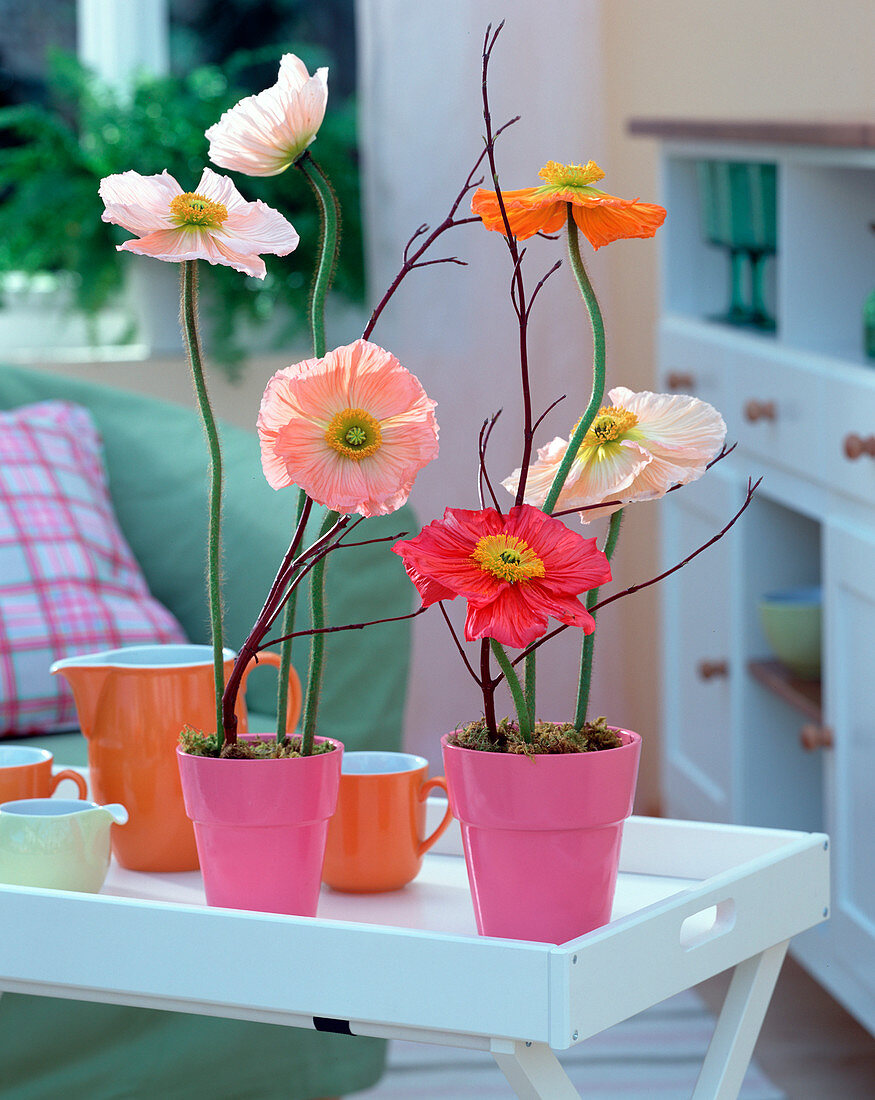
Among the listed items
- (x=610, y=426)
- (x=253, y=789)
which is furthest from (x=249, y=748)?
(x=610, y=426)

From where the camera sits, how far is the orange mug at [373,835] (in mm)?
874

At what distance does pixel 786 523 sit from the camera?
6.27 feet

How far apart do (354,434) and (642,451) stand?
139 millimetres

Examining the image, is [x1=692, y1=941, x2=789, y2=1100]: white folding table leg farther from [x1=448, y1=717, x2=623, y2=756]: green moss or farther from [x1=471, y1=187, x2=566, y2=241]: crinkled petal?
[x1=471, y1=187, x2=566, y2=241]: crinkled petal

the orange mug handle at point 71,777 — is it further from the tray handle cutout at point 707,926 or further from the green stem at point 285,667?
the tray handle cutout at point 707,926

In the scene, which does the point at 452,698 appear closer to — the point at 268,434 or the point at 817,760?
the point at 817,760

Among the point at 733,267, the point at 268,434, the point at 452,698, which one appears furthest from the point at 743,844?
the point at 452,698

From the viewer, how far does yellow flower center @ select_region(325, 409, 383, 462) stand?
2.23ft

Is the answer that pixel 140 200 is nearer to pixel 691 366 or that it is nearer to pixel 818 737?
pixel 818 737

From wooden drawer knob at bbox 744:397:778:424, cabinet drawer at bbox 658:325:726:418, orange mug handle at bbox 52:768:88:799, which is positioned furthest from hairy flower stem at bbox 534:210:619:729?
cabinet drawer at bbox 658:325:726:418

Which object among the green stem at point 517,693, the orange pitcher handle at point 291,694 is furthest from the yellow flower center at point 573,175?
the orange pitcher handle at point 291,694

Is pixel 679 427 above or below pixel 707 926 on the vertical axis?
above

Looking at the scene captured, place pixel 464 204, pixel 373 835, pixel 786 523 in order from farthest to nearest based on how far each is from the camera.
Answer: pixel 464 204, pixel 786 523, pixel 373 835

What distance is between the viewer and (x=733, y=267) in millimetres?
2049
